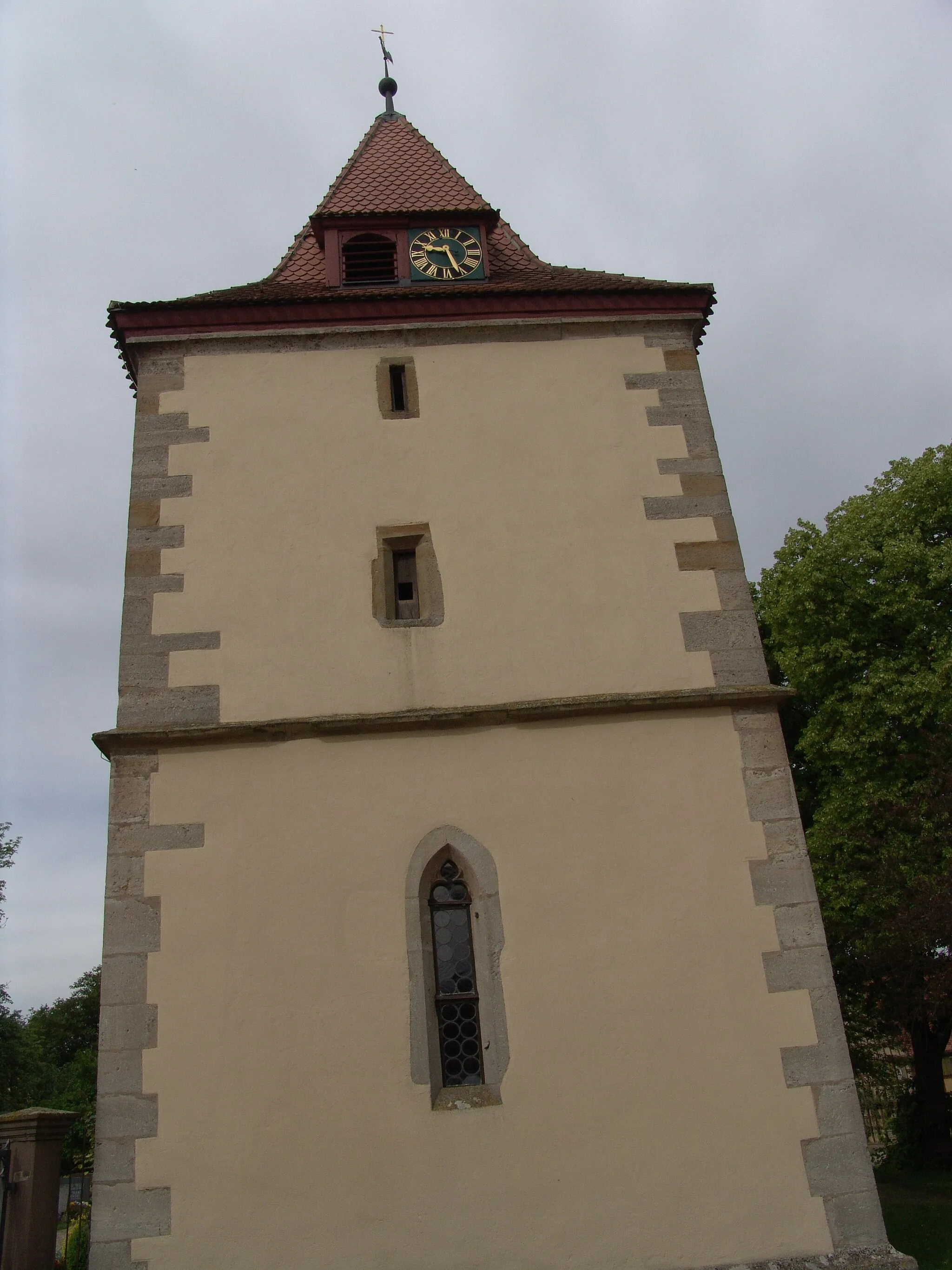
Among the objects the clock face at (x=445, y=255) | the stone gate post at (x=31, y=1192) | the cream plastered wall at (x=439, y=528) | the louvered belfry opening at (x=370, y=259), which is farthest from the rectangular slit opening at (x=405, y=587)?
the stone gate post at (x=31, y=1192)

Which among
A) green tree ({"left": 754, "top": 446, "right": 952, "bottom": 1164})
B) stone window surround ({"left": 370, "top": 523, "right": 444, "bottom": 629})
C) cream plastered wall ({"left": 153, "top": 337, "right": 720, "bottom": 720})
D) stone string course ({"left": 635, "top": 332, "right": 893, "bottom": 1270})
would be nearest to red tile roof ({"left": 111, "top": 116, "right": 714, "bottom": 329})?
cream plastered wall ({"left": 153, "top": 337, "right": 720, "bottom": 720})

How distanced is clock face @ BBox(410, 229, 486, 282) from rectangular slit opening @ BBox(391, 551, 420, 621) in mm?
2964

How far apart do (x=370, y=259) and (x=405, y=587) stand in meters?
3.68

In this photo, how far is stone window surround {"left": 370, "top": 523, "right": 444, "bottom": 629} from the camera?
7.63 m

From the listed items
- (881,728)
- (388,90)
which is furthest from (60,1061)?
(388,90)

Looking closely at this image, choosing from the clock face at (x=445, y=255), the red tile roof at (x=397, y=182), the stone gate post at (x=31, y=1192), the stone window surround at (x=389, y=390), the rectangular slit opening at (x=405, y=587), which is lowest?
the stone gate post at (x=31, y=1192)

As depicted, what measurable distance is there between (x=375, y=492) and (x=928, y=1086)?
13.3 meters

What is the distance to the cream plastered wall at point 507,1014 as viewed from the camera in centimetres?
596

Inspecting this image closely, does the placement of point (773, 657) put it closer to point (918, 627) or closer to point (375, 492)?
point (918, 627)

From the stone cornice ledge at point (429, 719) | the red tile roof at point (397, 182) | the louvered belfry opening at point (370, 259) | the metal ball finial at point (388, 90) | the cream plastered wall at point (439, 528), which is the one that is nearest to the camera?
the stone cornice ledge at point (429, 719)

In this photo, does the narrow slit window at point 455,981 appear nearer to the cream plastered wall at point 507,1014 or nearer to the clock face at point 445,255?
the cream plastered wall at point 507,1014

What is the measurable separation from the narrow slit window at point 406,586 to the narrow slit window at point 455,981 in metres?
1.83

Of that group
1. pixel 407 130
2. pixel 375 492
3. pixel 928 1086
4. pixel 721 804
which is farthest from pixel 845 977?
pixel 407 130

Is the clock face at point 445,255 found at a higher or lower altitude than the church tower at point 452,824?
higher
